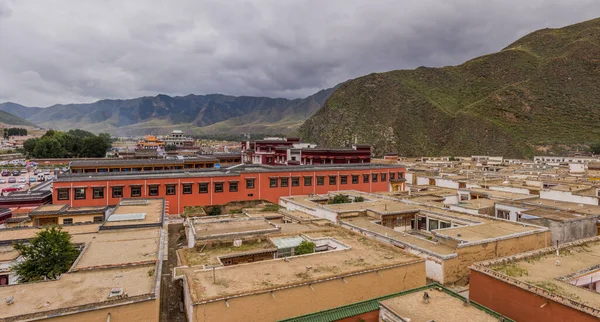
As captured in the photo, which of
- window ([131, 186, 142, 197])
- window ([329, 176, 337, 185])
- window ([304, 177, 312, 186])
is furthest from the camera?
window ([329, 176, 337, 185])

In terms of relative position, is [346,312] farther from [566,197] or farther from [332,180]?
[332,180]

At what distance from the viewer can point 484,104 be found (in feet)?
484

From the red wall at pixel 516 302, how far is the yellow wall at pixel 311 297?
280 centimetres

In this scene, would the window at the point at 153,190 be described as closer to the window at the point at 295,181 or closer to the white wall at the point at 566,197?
the window at the point at 295,181

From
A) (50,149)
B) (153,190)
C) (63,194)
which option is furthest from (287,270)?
(50,149)

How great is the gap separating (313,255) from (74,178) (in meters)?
32.0

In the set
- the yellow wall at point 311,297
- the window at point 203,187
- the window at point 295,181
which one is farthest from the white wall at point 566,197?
the window at point 203,187

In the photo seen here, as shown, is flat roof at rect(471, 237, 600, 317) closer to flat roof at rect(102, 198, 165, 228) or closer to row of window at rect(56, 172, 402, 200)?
flat roof at rect(102, 198, 165, 228)

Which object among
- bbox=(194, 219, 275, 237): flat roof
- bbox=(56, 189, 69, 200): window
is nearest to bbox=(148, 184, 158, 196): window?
bbox=(56, 189, 69, 200): window

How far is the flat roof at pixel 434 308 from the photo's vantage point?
11547mm

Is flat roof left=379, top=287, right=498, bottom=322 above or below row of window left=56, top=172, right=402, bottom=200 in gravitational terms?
below

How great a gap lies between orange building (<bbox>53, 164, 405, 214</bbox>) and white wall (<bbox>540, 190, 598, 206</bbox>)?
22.5 m

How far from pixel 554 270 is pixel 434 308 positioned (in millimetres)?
8585

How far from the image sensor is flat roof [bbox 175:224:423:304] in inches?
545
